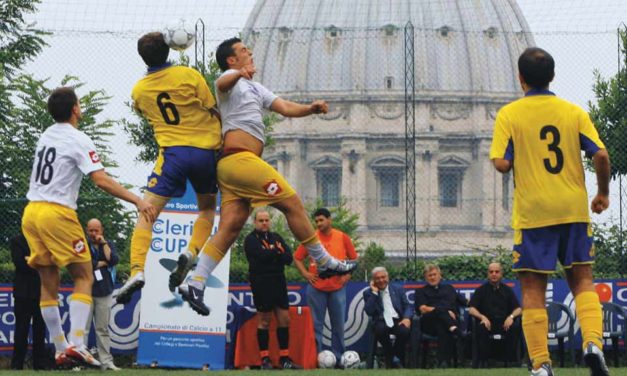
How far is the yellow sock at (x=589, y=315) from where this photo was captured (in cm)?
1138

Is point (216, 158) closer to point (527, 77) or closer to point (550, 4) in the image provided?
point (527, 77)

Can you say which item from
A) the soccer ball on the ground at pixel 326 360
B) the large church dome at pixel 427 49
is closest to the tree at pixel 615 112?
the soccer ball on the ground at pixel 326 360

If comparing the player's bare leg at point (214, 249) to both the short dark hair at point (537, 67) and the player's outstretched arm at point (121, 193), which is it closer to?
the player's outstretched arm at point (121, 193)

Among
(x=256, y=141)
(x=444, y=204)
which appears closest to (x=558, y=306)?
(x=256, y=141)

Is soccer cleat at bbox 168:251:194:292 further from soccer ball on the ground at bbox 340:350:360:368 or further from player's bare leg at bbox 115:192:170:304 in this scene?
soccer ball on the ground at bbox 340:350:360:368

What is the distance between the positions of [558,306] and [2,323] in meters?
6.36

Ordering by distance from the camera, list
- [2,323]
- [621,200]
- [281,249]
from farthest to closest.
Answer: [621,200] → [2,323] → [281,249]

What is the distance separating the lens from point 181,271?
497 inches

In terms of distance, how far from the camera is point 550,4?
45.2 metres

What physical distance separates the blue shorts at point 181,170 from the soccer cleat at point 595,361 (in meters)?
3.08

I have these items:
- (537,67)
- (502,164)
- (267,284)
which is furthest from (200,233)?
(267,284)

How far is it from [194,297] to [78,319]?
110cm

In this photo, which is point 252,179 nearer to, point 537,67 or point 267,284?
point 537,67

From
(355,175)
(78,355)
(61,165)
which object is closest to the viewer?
(61,165)
